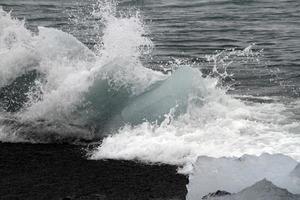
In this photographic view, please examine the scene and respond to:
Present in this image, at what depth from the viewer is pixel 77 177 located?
9.18 meters

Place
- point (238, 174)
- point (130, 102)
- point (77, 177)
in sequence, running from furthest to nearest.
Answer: point (130, 102)
point (77, 177)
point (238, 174)

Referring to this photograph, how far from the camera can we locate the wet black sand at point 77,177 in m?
8.47

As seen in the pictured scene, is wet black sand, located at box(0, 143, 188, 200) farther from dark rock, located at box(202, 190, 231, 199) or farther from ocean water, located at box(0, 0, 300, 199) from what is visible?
dark rock, located at box(202, 190, 231, 199)

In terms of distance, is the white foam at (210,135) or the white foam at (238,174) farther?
the white foam at (210,135)

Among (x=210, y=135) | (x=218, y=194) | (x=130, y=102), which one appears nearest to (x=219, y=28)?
(x=130, y=102)

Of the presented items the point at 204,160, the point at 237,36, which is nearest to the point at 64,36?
the point at 204,160

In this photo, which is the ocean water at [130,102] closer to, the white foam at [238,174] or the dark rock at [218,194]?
the white foam at [238,174]

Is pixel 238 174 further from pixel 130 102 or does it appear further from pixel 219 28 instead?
pixel 219 28

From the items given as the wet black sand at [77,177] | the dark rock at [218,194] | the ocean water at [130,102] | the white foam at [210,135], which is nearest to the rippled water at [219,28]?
the ocean water at [130,102]

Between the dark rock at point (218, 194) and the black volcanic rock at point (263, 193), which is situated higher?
the black volcanic rock at point (263, 193)

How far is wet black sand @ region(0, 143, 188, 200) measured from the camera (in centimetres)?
847

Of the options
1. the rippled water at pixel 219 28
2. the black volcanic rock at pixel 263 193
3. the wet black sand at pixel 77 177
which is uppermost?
the rippled water at pixel 219 28

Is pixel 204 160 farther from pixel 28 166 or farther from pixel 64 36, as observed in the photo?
pixel 64 36

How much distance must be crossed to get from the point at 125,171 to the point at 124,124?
202 centimetres
